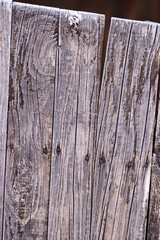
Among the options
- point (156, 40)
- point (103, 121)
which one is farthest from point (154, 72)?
point (103, 121)

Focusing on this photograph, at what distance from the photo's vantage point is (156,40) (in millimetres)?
1707

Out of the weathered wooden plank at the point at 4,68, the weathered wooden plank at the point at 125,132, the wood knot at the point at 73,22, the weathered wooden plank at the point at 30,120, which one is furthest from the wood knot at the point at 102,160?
the wood knot at the point at 73,22

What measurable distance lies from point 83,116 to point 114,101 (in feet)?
0.57

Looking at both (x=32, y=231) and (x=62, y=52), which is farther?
(x=32, y=231)

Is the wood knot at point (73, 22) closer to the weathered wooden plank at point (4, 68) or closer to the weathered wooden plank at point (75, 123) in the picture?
the weathered wooden plank at point (75, 123)

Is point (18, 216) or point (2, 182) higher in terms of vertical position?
point (2, 182)

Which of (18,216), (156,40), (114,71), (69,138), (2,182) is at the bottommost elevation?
(18,216)

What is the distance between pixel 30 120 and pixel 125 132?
49 centimetres

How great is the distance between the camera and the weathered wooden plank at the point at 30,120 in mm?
1610

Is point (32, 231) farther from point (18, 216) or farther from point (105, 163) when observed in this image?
point (105, 163)

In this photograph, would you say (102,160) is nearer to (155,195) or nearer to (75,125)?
(75,125)

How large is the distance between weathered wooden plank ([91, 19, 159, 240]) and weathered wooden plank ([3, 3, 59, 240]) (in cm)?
27

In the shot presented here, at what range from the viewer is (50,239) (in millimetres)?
1774

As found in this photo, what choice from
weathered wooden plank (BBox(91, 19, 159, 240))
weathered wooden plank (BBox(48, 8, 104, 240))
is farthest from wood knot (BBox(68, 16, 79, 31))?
weathered wooden plank (BBox(91, 19, 159, 240))
